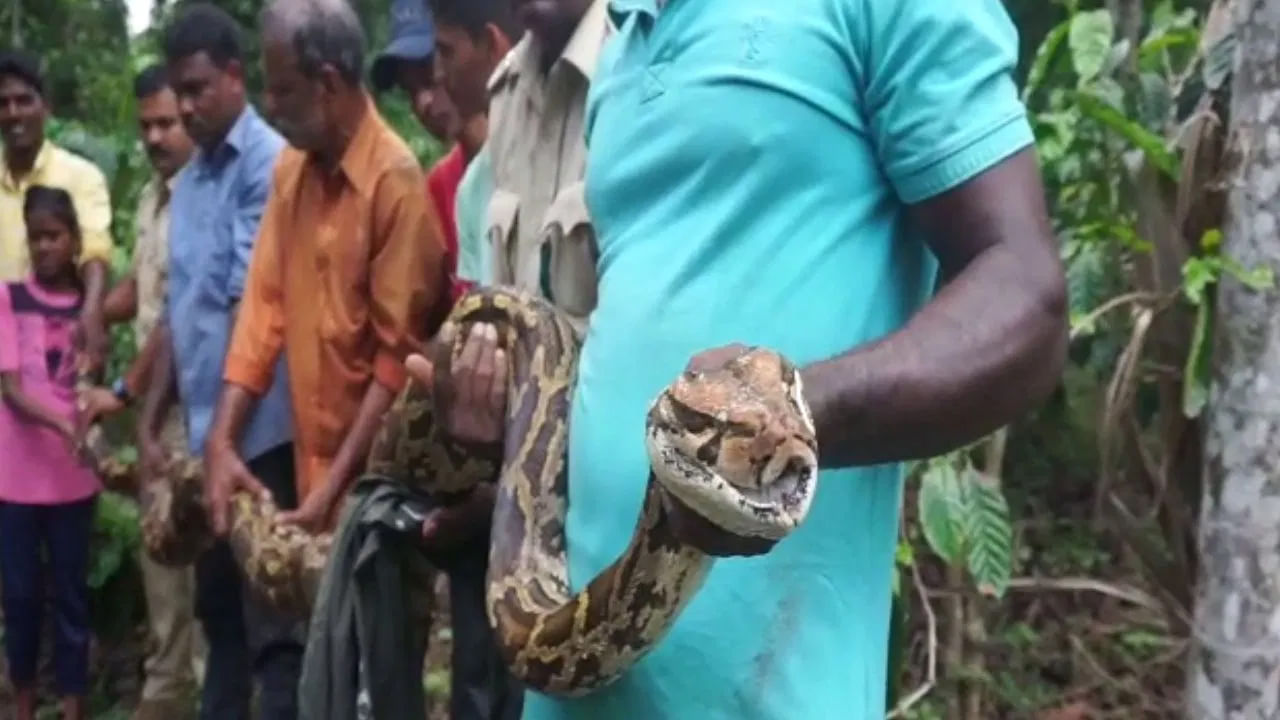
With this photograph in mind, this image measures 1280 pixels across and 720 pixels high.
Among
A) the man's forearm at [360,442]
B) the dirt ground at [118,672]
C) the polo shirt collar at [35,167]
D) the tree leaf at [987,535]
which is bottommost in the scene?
the dirt ground at [118,672]

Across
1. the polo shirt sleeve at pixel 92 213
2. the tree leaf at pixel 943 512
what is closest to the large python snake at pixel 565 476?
the tree leaf at pixel 943 512

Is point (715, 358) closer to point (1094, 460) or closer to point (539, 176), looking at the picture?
point (539, 176)

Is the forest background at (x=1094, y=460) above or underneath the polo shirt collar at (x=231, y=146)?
underneath

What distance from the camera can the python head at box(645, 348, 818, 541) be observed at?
4.32 feet

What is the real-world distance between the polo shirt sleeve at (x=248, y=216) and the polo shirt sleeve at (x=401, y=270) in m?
0.86

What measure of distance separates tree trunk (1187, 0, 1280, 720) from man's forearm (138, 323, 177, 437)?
3332 mm

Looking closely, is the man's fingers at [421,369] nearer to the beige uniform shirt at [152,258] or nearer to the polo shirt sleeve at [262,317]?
the polo shirt sleeve at [262,317]

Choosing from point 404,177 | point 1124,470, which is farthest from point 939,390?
point 1124,470

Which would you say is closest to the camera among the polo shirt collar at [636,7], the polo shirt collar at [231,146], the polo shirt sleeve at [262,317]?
the polo shirt collar at [636,7]

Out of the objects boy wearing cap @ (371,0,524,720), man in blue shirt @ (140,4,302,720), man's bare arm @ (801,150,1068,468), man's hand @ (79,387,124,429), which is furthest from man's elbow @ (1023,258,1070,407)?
man's hand @ (79,387,124,429)

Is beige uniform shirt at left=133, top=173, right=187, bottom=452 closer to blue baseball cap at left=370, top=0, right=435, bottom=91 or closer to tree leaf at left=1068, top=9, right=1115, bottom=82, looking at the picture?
blue baseball cap at left=370, top=0, right=435, bottom=91

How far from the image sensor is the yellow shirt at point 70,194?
6039 mm

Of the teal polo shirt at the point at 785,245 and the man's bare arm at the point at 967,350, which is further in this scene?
the teal polo shirt at the point at 785,245

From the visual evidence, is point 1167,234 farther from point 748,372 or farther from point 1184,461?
point 748,372
